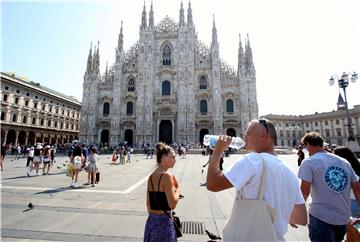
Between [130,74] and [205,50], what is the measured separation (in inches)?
512

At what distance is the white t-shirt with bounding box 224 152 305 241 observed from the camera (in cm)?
134

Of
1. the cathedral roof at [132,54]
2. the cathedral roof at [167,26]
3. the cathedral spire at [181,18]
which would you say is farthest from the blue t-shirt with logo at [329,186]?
the cathedral roof at [167,26]

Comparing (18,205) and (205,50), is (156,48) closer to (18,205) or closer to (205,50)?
(205,50)

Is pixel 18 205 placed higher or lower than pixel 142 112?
lower

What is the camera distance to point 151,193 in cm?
218

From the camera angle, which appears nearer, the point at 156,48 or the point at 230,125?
the point at 230,125

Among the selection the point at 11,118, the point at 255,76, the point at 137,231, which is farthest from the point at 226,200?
the point at 11,118

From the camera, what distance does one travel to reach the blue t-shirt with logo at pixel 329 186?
6.72 feet

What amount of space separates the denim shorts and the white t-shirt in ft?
3.52

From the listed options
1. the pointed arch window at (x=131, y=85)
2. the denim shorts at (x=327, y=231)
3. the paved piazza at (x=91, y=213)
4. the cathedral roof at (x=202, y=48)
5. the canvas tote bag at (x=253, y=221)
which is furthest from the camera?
the cathedral roof at (x=202, y=48)

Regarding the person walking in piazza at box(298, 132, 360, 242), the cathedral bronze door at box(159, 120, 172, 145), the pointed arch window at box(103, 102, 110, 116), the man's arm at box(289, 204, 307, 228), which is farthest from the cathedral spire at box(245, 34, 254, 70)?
the man's arm at box(289, 204, 307, 228)

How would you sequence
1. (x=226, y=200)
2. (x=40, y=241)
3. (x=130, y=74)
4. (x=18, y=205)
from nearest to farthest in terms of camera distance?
(x=40, y=241) < (x=18, y=205) < (x=226, y=200) < (x=130, y=74)

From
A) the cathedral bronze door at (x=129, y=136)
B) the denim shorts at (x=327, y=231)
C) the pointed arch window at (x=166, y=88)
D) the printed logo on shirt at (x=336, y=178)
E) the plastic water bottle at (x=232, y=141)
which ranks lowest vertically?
the denim shorts at (x=327, y=231)

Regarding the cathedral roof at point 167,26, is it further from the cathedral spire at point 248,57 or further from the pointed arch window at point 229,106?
the pointed arch window at point 229,106
